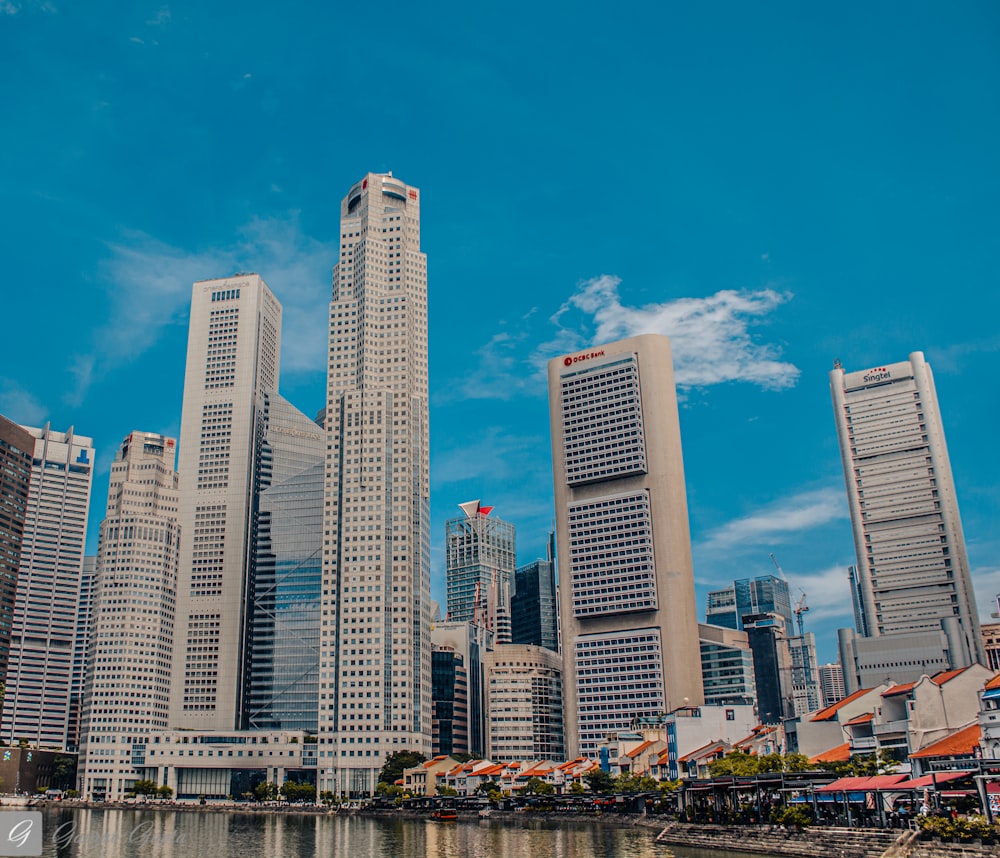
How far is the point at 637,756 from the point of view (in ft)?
625

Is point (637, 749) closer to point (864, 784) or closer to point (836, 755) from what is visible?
point (836, 755)

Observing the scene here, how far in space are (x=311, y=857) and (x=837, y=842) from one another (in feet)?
173

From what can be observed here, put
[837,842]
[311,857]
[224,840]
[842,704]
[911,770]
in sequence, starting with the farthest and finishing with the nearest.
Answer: [842,704], [224,840], [911,770], [311,857], [837,842]

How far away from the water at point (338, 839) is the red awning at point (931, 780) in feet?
70.0

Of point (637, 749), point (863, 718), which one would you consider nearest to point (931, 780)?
point (863, 718)

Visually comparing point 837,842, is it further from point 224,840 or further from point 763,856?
point 224,840

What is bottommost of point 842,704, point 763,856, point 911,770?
point 763,856

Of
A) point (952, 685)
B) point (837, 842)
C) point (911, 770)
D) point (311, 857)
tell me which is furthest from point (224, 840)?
point (952, 685)

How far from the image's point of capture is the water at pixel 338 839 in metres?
104

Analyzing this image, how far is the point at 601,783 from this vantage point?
173m

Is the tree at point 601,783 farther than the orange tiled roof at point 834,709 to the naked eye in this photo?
Yes

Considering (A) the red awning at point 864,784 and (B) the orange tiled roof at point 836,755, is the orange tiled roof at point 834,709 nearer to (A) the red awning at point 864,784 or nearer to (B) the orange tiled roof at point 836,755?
(B) the orange tiled roof at point 836,755

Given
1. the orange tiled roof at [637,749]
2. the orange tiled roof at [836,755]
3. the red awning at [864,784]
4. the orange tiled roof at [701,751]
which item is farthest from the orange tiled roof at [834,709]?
the orange tiled roof at [637,749]

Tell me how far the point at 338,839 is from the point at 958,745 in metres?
76.1
